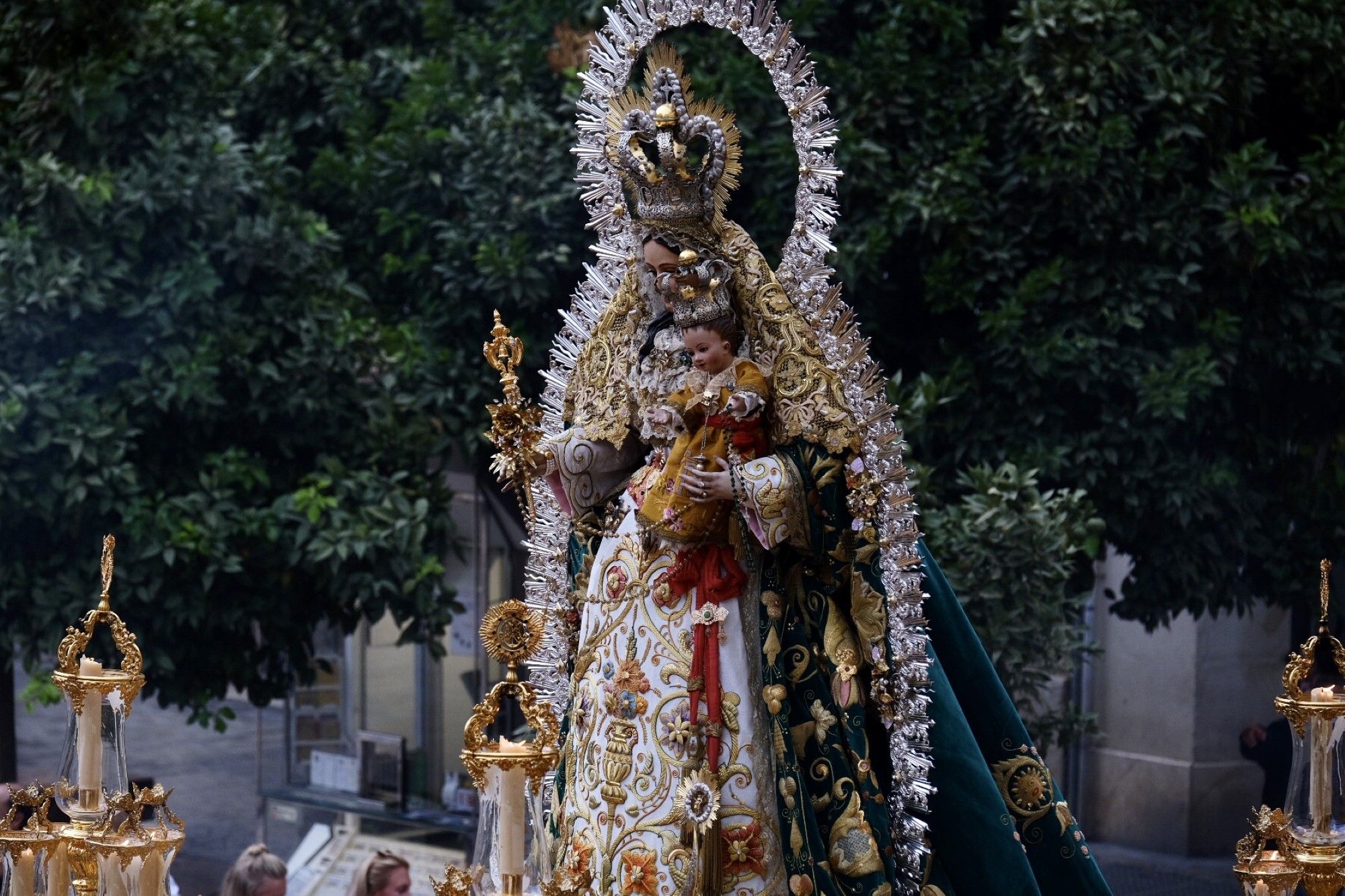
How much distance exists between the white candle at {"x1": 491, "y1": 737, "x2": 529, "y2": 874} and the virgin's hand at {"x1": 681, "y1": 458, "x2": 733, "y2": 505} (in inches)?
42.1

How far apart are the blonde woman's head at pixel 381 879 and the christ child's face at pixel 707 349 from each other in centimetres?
195

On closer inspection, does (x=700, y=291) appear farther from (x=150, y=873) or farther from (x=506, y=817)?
(x=150, y=873)

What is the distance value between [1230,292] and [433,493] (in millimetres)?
3576

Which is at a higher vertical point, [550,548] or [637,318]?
[637,318]

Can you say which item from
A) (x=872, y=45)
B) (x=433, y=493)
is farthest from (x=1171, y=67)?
(x=433, y=493)

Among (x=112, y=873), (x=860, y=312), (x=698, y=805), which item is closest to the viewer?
(x=112, y=873)

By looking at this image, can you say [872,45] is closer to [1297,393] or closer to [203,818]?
[1297,393]

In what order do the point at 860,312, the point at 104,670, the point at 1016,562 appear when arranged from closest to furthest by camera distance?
1. the point at 104,670
2. the point at 1016,562
3. the point at 860,312

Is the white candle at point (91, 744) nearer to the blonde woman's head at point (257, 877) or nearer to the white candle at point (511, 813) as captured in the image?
the white candle at point (511, 813)

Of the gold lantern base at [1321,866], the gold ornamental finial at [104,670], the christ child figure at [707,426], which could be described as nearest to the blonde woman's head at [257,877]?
the gold ornamental finial at [104,670]

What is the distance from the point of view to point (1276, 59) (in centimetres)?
857

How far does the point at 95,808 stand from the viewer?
4207 mm

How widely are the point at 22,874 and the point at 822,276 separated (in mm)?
2326

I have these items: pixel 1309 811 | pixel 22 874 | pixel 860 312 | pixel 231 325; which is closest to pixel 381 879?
pixel 22 874
